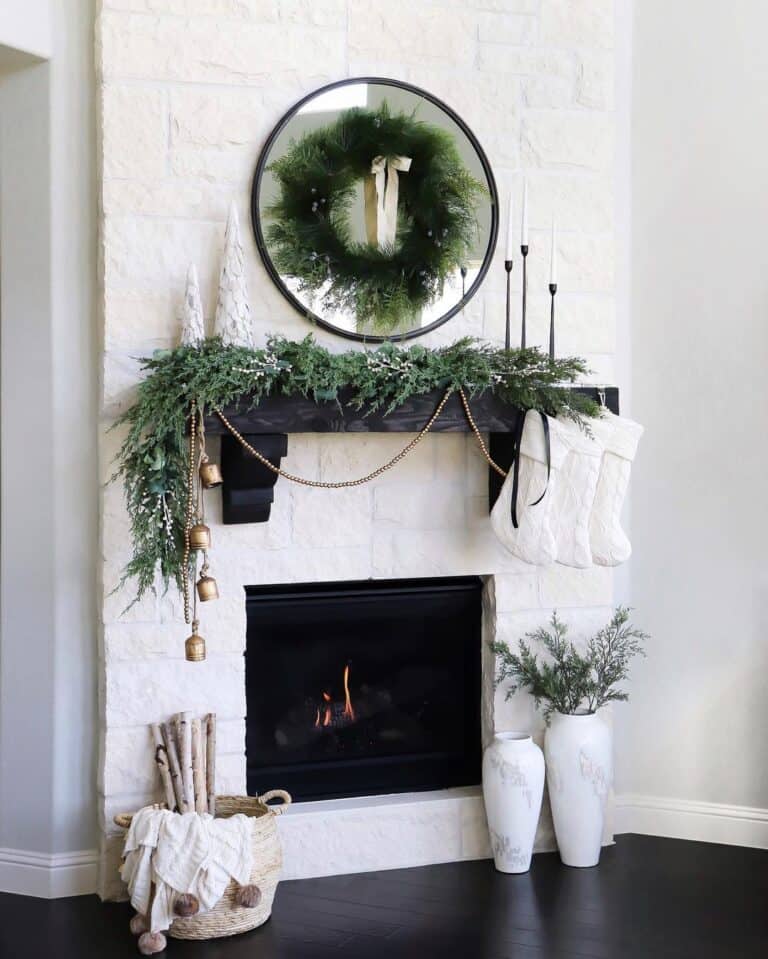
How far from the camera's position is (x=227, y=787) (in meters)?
2.86

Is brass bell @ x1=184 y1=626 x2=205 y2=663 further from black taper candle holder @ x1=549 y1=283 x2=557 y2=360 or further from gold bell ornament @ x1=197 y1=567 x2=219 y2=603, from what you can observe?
black taper candle holder @ x1=549 y1=283 x2=557 y2=360

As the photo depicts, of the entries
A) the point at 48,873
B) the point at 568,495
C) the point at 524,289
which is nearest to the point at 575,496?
the point at 568,495

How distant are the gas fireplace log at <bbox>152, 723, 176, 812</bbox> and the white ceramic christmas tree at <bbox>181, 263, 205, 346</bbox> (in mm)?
939

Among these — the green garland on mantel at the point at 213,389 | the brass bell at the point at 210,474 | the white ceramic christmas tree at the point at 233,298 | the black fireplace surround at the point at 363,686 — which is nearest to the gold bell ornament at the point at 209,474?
the brass bell at the point at 210,474

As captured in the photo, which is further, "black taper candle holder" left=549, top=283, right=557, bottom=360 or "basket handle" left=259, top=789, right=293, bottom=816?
"black taper candle holder" left=549, top=283, right=557, bottom=360

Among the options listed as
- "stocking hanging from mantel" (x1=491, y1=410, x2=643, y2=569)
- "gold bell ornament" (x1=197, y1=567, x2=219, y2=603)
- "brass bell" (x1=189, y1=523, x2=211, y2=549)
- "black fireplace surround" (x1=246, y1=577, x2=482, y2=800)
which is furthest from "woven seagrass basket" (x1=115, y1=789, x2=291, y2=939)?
"stocking hanging from mantel" (x1=491, y1=410, x2=643, y2=569)

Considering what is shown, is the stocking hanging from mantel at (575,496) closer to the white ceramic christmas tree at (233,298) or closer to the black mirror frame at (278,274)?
the black mirror frame at (278,274)

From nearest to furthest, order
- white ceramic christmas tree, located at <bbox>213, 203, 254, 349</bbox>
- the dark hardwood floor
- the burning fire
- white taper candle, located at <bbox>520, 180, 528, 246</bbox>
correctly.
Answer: the dark hardwood floor → white ceramic christmas tree, located at <bbox>213, 203, 254, 349</bbox> → white taper candle, located at <bbox>520, 180, 528, 246</bbox> → the burning fire

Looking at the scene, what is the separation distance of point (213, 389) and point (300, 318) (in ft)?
1.37

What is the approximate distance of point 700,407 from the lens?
10.4 feet

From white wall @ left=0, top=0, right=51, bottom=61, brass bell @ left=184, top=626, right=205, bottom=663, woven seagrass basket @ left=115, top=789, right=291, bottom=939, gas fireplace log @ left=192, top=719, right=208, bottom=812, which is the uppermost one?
white wall @ left=0, top=0, right=51, bottom=61

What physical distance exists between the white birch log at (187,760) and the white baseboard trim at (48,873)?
1.05 ft

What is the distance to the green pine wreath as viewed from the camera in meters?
2.84

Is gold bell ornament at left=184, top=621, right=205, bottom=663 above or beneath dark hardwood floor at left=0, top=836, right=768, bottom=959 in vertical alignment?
above
